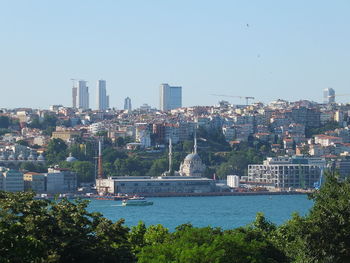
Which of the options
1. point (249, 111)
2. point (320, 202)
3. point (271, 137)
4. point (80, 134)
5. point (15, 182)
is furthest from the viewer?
point (249, 111)

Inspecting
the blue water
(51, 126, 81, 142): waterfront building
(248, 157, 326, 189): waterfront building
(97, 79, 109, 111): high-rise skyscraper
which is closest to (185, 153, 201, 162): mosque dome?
(248, 157, 326, 189): waterfront building

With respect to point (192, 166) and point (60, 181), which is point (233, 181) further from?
point (60, 181)

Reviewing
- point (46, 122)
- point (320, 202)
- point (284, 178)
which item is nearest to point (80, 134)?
point (46, 122)

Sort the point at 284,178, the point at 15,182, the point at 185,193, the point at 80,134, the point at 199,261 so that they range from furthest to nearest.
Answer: the point at 80,134 → the point at 284,178 → the point at 185,193 → the point at 15,182 → the point at 199,261

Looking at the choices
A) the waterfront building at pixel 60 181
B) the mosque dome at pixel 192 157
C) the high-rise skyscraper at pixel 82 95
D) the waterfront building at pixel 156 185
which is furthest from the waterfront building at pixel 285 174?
the high-rise skyscraper at pixel 82 95

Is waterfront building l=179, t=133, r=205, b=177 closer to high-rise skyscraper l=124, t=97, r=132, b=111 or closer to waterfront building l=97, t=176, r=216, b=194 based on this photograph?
waterfront building l=97, t=176, r=216, b=194

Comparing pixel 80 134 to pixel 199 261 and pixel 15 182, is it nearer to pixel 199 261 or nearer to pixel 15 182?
pixel 15 182

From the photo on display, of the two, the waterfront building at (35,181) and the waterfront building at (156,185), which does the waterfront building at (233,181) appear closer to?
the waterfront building at (156,185)
